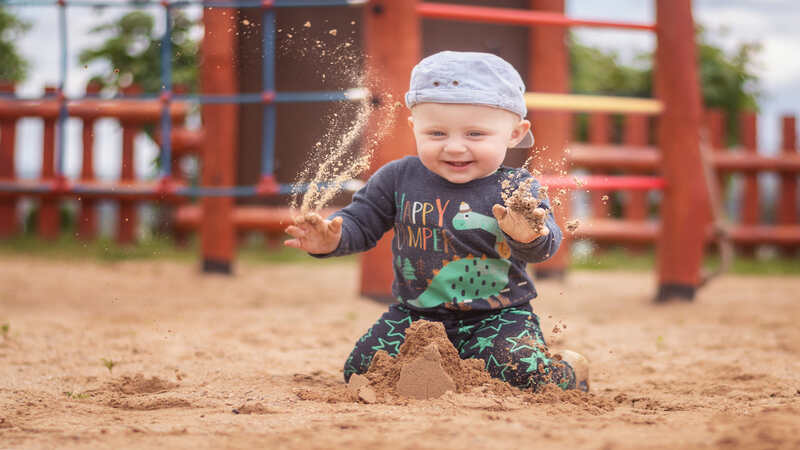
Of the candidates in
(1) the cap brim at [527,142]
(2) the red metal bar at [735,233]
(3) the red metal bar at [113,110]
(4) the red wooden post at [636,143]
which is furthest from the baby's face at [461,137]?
(4) the red wooden post at [636,143]

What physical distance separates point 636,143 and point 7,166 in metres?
5.32

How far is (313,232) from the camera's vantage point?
5.58 feet

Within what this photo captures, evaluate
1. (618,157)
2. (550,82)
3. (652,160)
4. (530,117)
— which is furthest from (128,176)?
(652,160)

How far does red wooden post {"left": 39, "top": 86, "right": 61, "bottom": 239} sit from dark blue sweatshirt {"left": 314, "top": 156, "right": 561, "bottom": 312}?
554 centimetres

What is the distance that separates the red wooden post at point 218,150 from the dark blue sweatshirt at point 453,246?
263 centimetres

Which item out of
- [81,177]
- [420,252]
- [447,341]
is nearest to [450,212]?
[420,252]

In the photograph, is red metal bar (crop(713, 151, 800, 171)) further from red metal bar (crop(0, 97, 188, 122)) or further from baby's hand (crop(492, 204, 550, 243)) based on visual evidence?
baby's hand (crop(492, 204, 550, 243))

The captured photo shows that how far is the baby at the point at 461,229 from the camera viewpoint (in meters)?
1.69

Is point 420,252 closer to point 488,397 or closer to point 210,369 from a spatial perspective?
point 488,397

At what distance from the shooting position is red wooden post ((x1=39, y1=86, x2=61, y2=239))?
21.8 ft

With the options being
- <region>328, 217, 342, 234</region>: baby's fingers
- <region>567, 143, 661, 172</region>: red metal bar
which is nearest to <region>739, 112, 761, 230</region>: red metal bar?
<region>567, 143, 661, 172</region>: red metal bar

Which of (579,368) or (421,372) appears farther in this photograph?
(579,368)

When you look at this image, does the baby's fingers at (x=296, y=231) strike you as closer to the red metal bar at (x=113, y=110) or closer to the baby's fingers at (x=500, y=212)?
the baby's fingers at (x=500, y=212)

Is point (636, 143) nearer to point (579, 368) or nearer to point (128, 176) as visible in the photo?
point (128, 176)
